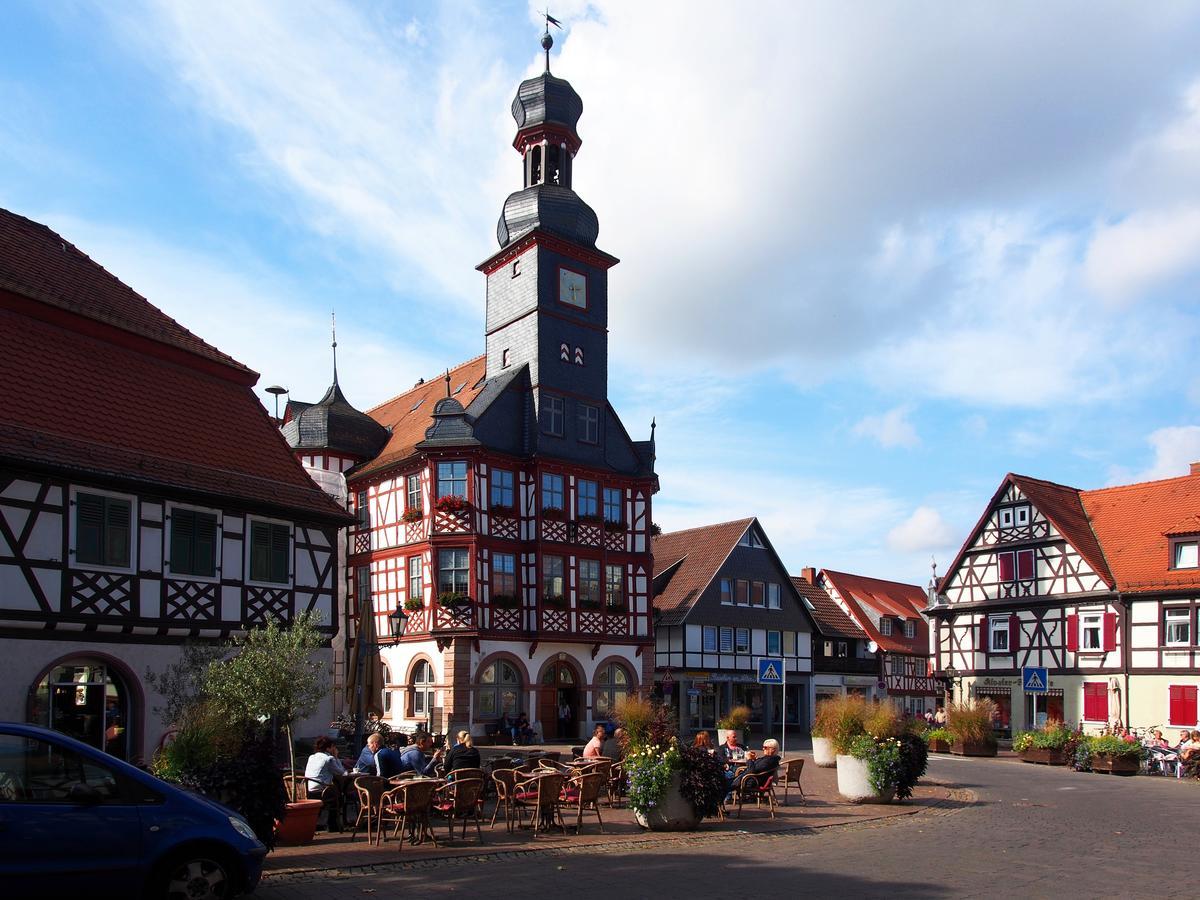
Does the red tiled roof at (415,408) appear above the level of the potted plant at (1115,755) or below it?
above

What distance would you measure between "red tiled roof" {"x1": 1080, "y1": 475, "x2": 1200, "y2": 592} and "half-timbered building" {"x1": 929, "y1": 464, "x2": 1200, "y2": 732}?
54mm

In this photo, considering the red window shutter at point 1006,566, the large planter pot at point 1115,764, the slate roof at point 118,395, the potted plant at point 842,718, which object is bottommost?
the large planter pot at point 1115,764

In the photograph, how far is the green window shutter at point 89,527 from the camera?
20.3 meters

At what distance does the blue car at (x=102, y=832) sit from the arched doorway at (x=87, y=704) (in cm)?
1079

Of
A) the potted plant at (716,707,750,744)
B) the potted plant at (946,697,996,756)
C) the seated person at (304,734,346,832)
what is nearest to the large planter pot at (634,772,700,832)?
the seated person at (304,734,346,832)

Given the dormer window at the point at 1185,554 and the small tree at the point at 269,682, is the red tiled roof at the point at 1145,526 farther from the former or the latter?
the small tree at the point at 269,682

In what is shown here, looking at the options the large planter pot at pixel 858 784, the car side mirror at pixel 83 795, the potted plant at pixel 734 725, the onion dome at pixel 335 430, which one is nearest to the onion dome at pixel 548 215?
the onion dome at pixel 335 430

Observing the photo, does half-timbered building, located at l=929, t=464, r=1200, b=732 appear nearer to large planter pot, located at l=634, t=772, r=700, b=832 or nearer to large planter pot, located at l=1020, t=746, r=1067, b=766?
large planter pot, located at l=1020, t=746, r=1067, b=766

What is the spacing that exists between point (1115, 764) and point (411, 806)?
2310cm

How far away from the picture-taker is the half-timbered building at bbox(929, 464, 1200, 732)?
42.0 m

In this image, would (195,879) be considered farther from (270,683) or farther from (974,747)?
(974,747)

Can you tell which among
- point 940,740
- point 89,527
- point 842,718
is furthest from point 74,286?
point 940,740

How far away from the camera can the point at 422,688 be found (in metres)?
37.5

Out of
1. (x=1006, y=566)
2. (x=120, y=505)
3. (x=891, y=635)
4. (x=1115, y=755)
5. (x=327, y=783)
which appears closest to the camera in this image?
(x=327, y=783)
